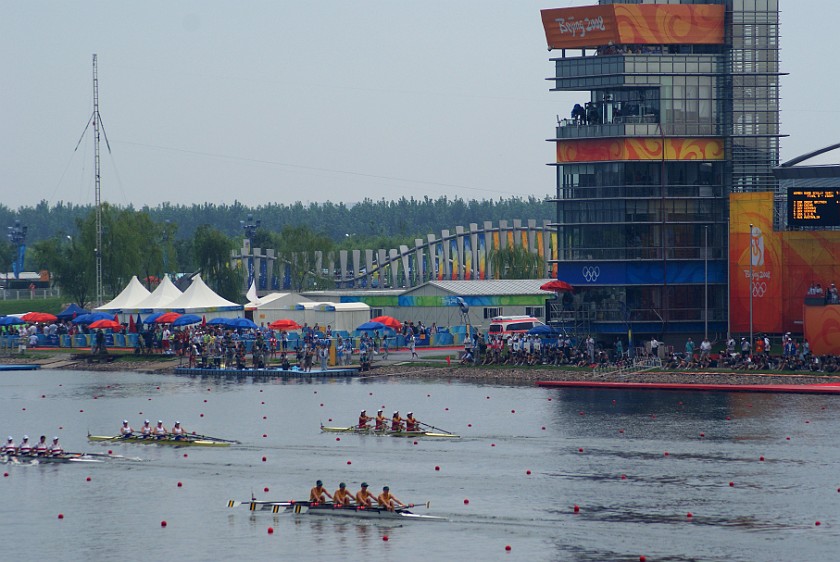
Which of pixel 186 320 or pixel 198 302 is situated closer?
pixel 186 320

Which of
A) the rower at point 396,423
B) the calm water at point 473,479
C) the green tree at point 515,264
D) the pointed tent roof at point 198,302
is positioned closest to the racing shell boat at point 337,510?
the calm water at point 473,479

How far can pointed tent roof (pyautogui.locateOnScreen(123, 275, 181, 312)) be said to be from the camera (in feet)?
321

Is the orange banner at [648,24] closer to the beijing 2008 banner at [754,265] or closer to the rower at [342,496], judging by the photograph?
the beijing 2008 banner at [754,265]

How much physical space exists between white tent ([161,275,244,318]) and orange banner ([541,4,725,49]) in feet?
103

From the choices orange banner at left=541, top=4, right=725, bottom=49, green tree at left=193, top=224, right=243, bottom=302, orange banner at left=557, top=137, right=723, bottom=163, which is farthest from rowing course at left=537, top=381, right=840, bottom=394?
green tree at left=193, top=224, right=243, bottom=302

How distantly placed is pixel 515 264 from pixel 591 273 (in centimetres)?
4721

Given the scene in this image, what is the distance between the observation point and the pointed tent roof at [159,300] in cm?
9775

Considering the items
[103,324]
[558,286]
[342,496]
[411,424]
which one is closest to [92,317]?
[103,324]

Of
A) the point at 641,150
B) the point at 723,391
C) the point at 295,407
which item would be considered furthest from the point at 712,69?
the point at 295,407

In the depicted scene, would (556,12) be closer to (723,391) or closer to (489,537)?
(723,391)

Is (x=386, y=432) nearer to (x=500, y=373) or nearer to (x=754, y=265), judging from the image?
(x=500, y=373)

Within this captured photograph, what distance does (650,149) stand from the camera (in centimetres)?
8025

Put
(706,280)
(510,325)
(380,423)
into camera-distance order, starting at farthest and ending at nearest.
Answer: (510,325) < (706,280) < (380,423)

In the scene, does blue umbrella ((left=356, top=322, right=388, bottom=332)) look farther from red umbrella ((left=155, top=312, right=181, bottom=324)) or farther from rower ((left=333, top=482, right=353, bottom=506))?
rower ((left=333, top=482, right=353, bottom=506))
